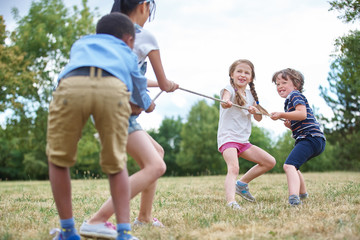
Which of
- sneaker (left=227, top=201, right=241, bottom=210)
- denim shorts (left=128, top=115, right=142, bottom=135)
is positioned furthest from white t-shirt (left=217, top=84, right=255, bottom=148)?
denim shorts (left=128, top=115, right=142, bottom=135)

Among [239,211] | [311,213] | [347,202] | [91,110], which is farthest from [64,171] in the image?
[347,202]

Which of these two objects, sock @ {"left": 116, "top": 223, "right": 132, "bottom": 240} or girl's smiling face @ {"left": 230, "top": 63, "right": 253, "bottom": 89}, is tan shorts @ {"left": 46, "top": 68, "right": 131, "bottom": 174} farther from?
girl's smiling face @ {"left": 230, "top": 63, "right": 253, "bottom": 89}

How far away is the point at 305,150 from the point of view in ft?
14.6

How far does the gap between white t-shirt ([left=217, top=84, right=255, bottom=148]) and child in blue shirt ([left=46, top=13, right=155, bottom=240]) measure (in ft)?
7.73

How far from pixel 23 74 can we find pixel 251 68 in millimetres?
17276

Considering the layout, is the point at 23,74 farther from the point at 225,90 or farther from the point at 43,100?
the point at 225,90

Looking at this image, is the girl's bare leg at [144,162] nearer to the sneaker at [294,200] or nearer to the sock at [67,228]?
the sock at [67,228]

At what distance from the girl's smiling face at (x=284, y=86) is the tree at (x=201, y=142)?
31433 millimetres

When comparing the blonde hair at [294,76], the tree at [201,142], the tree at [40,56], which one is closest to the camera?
the blonde hair at [294,76]

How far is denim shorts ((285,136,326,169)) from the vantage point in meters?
4.46

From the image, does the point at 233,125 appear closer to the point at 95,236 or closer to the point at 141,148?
the point at 141,148

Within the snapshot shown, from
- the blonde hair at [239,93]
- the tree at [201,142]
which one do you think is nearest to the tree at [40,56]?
the tree at [201,142]

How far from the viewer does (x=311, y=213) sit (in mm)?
3395

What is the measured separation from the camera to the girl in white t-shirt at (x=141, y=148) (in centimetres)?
262
